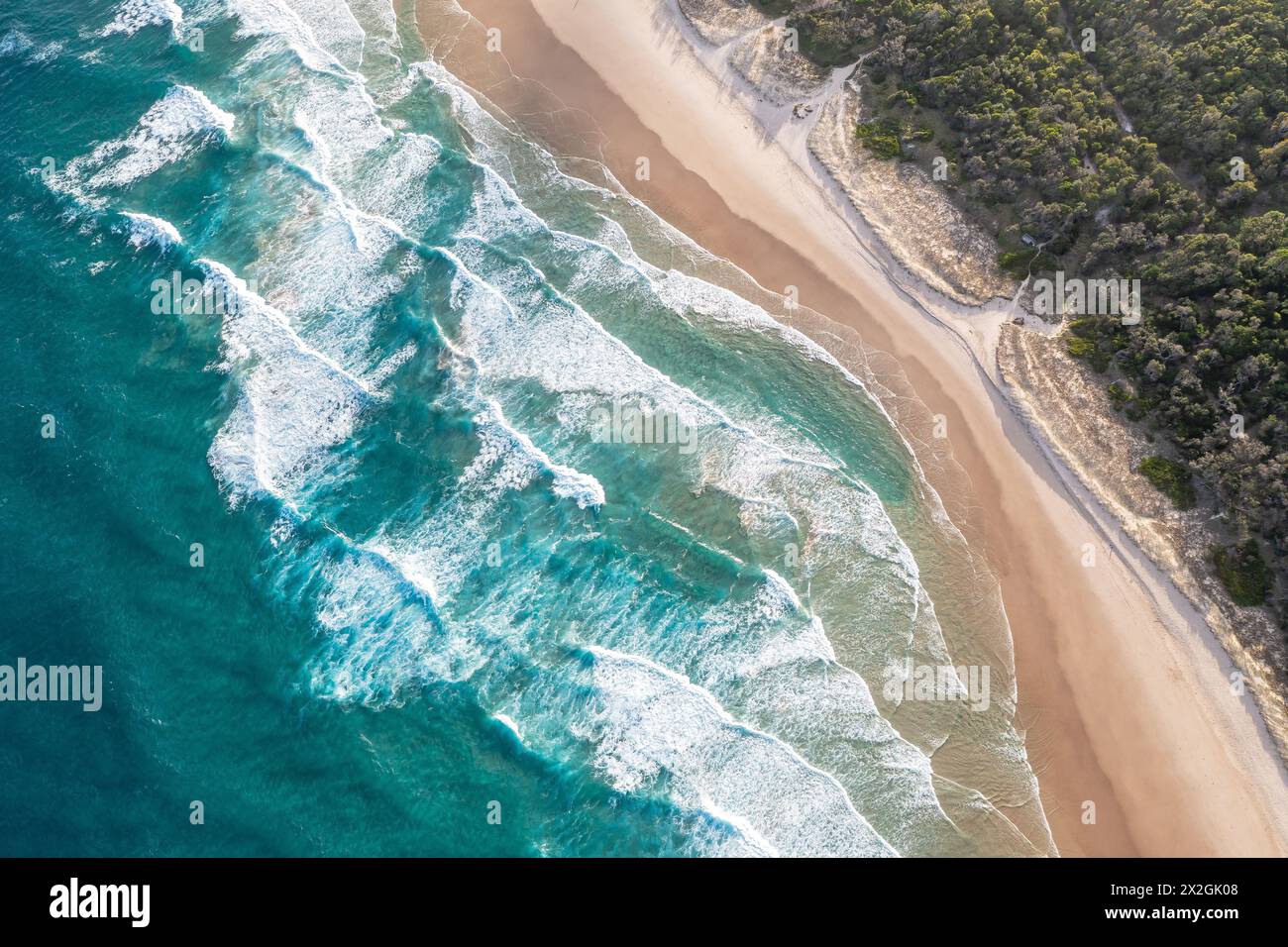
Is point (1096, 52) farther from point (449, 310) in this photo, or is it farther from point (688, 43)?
point (449, 310)

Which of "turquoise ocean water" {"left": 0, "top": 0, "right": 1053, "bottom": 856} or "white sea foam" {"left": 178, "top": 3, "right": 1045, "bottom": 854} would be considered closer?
"turquoise ocean water" {"left": 0, "top": 0, "right": 1053, "bottom": 856}

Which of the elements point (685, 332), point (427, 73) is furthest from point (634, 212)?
point (427, 73)

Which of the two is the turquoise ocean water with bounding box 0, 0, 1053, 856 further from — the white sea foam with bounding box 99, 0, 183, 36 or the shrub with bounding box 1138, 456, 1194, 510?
the shrub with bounding box 1138, 456, 1194, 510

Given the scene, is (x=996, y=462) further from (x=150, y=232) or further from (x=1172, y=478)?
(x=150, y=232)

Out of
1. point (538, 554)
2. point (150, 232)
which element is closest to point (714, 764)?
point (538, 554)

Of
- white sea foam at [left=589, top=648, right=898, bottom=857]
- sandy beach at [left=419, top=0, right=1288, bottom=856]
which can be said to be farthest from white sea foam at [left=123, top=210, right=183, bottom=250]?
white sea foam at [left=589, top=648, right=898, bottom=857]

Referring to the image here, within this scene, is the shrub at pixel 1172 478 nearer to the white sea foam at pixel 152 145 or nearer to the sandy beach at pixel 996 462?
the sandy beach at pixel 996 462
